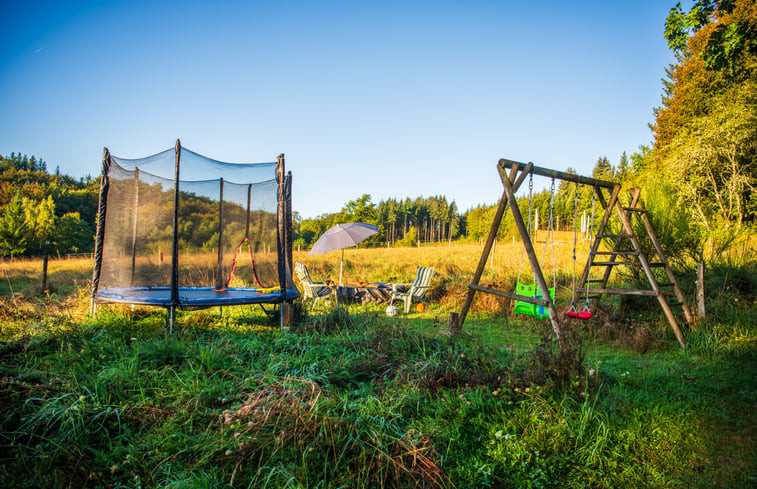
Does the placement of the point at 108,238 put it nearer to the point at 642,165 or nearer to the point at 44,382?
the point at 44,382

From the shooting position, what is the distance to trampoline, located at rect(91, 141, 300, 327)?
6148mm

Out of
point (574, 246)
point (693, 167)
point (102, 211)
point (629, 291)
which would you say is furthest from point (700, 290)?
point (693, 167)

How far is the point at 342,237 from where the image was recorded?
30.5 feet

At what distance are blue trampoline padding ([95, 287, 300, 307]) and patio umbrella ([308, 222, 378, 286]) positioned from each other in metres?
2.51

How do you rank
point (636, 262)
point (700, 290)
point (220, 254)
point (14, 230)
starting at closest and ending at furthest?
point (700, 290) → point (636, 262) → point (220, 254) → point (14, 230)

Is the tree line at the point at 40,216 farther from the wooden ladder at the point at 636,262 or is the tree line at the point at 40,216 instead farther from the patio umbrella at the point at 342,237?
the wooden ladder at the point at 636,262

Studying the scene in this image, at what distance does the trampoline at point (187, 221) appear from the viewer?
6.15 meters

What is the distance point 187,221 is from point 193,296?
136cm

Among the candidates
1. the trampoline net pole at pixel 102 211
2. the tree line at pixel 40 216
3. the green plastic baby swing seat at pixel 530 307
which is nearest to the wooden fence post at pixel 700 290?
the green plastic baby swing seat at pixel 530 307

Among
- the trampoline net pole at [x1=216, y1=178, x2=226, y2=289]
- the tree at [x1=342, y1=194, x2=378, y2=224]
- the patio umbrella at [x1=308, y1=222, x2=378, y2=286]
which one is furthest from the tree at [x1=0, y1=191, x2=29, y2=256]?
the trampoline net pole at [x1=216, y1=178, x2=226, y2=289]

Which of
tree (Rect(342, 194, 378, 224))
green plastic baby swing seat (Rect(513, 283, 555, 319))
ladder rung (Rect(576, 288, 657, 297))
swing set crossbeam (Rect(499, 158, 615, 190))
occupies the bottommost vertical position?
green plastic baby swing seat (Rect(513, 283, 555, 319))

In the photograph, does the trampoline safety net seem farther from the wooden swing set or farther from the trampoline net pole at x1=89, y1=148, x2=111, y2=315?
the wooden swing set

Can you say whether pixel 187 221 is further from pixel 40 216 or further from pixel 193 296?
pixel 40 216

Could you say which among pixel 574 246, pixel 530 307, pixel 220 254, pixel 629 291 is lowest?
pixel 530 307
